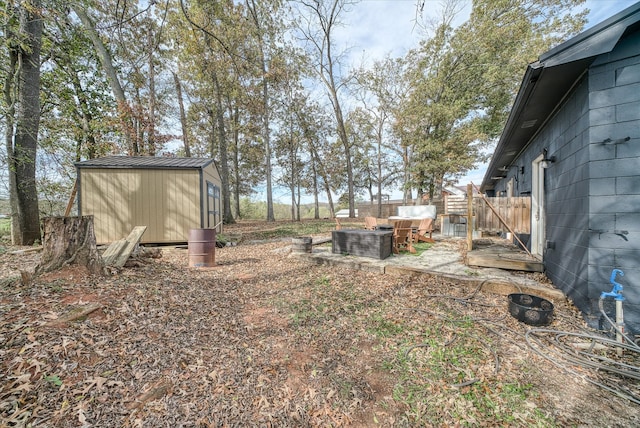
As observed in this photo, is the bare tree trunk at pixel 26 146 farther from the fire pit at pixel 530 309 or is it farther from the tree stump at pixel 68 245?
the fire pit at pixel 530 309

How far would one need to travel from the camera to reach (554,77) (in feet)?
9.77

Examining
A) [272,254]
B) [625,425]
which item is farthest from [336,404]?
[272,254]

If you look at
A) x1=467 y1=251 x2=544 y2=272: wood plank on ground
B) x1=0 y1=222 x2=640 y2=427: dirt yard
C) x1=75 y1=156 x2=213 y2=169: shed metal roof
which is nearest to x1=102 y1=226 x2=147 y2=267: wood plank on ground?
x1=0 y1=222 x2=640 y2=427: dirt yard

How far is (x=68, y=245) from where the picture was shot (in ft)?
10.2

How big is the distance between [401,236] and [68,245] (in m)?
6.25

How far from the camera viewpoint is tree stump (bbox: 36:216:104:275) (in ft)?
9.75

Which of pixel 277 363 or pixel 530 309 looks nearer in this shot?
pixel 277 363

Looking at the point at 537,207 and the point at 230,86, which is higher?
the point at 230,86

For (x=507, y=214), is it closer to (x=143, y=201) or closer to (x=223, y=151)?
(x=143, y=201)

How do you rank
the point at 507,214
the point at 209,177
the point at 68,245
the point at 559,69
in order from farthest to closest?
the point at 209,177 → the point at 507,214 → the point at 68,245 → the point at 559,69

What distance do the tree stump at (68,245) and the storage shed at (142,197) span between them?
13.5 ft

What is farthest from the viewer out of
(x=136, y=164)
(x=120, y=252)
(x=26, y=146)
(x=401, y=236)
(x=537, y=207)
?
(x=136, y=164)

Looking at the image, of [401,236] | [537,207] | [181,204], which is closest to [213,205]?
[181,204]

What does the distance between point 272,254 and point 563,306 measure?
17.7 ft
